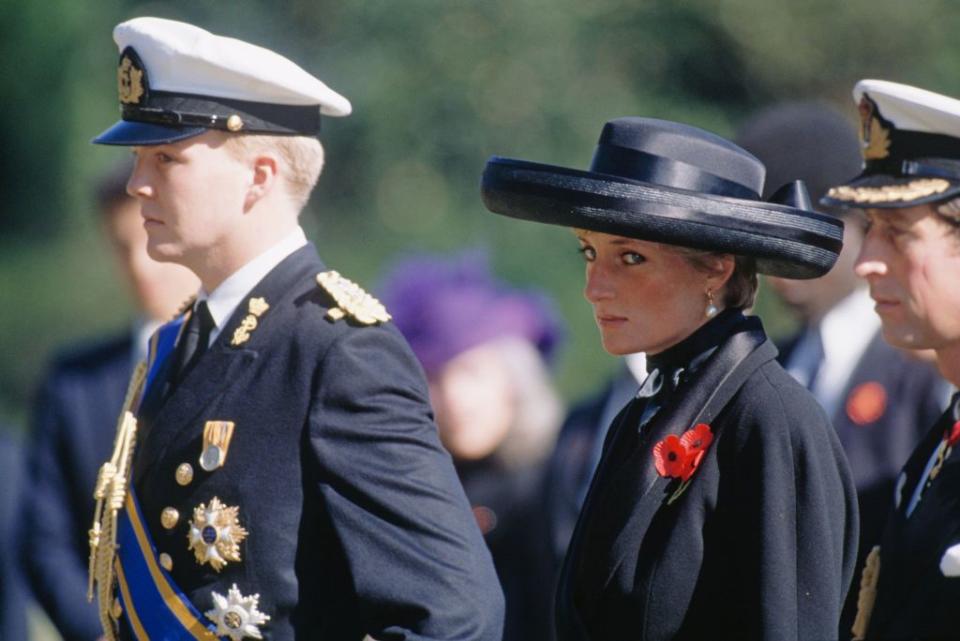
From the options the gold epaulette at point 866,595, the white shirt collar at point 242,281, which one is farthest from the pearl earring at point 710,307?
the white shirt collar at point 242,281

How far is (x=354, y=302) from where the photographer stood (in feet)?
13.2

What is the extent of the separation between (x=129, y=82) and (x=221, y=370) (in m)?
0.76

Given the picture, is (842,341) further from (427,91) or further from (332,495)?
(427,91)

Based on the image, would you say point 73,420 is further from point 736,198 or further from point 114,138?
point 736,198

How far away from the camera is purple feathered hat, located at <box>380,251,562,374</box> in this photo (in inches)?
250

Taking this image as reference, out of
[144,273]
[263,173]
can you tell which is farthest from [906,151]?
[144,273]

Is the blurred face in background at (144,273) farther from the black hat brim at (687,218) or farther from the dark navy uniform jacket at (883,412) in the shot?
the black hat brim at (687,218)

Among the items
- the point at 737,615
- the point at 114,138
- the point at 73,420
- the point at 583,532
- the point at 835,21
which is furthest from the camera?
the point at 835,21

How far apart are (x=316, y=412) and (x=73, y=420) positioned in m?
2.43

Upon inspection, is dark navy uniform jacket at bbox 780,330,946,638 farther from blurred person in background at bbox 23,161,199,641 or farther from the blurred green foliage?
the blurred green foliage

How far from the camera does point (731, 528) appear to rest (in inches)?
141

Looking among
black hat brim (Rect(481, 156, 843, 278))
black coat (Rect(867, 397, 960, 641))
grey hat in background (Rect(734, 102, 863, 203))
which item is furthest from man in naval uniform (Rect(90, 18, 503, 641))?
grey hat in background (Rect(734, 102, 863, 203))

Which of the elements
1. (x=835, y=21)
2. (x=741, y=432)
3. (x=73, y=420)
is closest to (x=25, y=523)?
(x=73, y=420)

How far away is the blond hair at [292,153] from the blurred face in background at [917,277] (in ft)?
4.33
